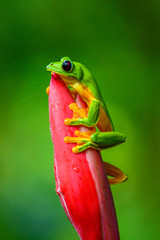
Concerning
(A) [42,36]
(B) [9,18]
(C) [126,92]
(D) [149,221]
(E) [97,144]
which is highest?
(B) [9,18]

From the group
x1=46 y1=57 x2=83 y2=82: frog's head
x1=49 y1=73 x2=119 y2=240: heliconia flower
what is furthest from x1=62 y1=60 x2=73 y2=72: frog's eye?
x1=49 y1=73 x2=119 y2=240: heliconia flower

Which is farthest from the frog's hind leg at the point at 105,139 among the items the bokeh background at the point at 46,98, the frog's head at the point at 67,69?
the bokeh background at the point at 46,98

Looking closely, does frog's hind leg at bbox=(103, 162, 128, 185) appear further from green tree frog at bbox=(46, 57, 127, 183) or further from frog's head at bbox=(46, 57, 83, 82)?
frog's head at bbox=(46, 57, 83, 82)

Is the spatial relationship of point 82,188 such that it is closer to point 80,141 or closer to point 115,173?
point 80,141

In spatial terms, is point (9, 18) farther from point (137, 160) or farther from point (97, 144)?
point (97, 144)

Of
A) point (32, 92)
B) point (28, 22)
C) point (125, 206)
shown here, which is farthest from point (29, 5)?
point (125, 206)

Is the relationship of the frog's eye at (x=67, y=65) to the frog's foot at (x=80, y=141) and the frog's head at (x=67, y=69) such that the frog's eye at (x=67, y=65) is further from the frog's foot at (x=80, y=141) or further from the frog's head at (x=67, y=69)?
the frog's foot at (x=80, y=141)

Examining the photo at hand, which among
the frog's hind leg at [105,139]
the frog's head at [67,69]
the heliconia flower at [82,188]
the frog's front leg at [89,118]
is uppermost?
the frog's head at [67,69]
